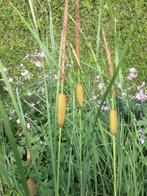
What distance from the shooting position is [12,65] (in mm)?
5141

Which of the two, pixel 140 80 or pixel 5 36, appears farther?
pixel 5 36

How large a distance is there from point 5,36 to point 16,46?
6.4 inches

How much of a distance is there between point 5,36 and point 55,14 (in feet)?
1.96

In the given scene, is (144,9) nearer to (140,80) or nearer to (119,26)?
(119,26)

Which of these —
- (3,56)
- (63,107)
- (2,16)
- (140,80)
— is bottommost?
(63,107)

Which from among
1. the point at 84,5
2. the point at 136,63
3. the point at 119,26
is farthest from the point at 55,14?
the point at 136,63

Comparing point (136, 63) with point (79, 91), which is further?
point (136, 63)

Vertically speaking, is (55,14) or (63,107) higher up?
(55,14)

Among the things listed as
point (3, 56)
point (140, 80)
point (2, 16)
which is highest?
point (2, 16)

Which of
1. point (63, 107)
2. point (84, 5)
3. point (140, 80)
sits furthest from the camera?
point (84, 5)

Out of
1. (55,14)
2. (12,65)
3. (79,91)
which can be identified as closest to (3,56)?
(12,65)

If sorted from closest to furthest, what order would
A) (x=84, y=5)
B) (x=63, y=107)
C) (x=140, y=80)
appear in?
(x=63, y=107) → (x=140, y=80) → (x=84, y=5)

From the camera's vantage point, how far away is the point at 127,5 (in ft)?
17.1

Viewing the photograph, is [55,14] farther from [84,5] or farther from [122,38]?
[122,38]
